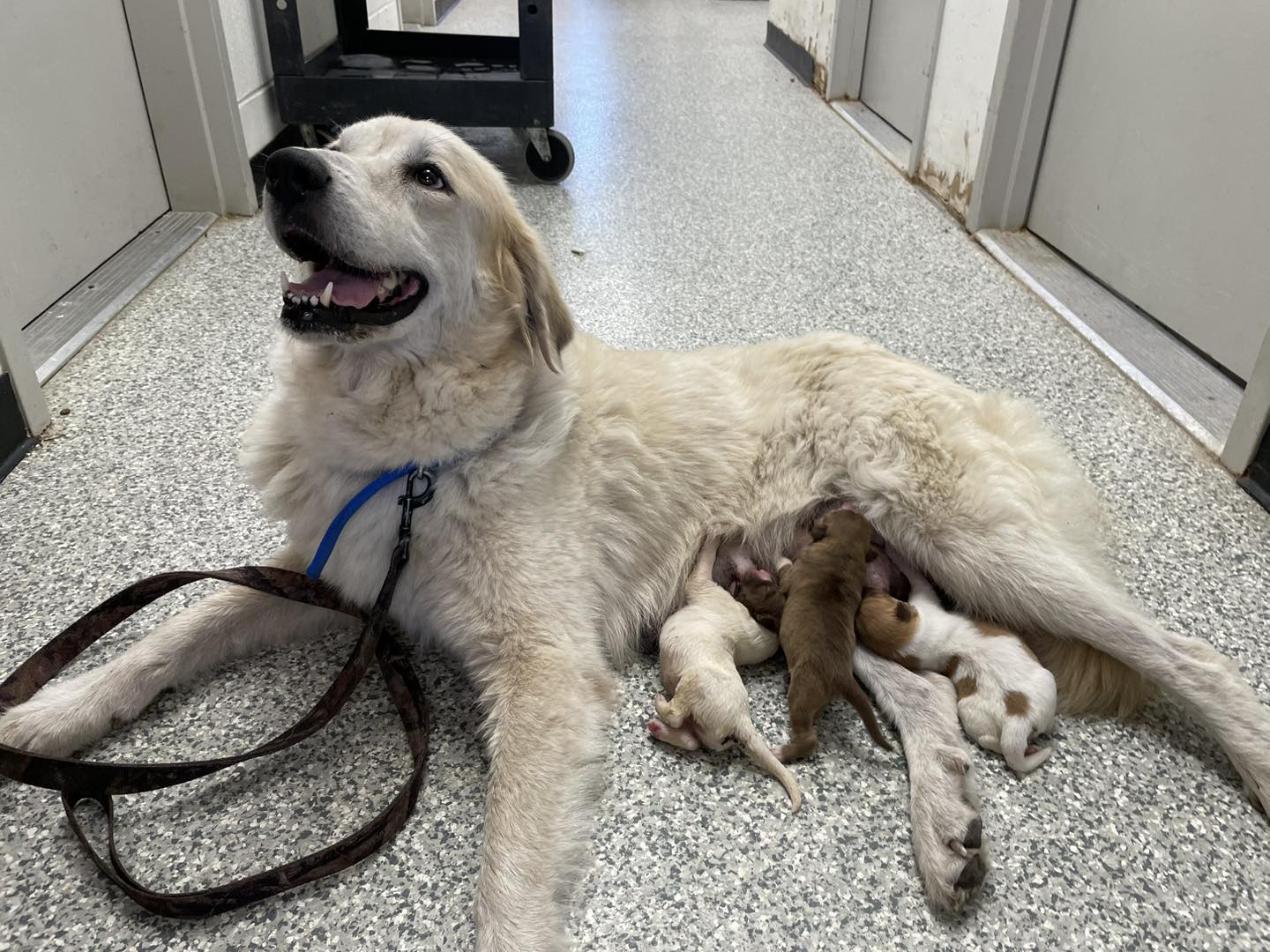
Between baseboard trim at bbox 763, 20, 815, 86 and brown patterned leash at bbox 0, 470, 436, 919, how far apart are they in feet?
18.5

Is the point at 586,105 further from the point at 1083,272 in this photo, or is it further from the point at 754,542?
the point at 754,542

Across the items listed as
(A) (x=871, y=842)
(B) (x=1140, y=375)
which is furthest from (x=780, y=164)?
(A) (x=871, y=842)

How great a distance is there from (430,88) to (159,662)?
3.03 m

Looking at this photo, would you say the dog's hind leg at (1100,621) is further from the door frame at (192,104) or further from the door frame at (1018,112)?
the door frame at (192,104)

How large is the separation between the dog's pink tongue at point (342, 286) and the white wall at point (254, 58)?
2405mm

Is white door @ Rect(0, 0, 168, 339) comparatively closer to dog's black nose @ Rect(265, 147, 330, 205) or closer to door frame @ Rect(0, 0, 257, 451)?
door frame @ Rect(0, 0, 257, 451)

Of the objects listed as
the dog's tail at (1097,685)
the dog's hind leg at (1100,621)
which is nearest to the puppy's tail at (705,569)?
the dog's hind leg at (1100,621)

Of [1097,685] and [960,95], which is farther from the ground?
[960,95]

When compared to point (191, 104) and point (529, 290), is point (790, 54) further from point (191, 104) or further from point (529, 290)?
point (529, 290)

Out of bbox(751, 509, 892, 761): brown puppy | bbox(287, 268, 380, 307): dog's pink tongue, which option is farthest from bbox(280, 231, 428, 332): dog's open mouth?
bbox(751, 509, 892, 761): brown puppy

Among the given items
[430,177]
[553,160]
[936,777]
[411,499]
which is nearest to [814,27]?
[553,160]

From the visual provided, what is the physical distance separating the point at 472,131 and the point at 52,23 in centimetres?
242

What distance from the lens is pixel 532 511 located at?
4.89 feet

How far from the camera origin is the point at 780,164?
4500 millimetres
